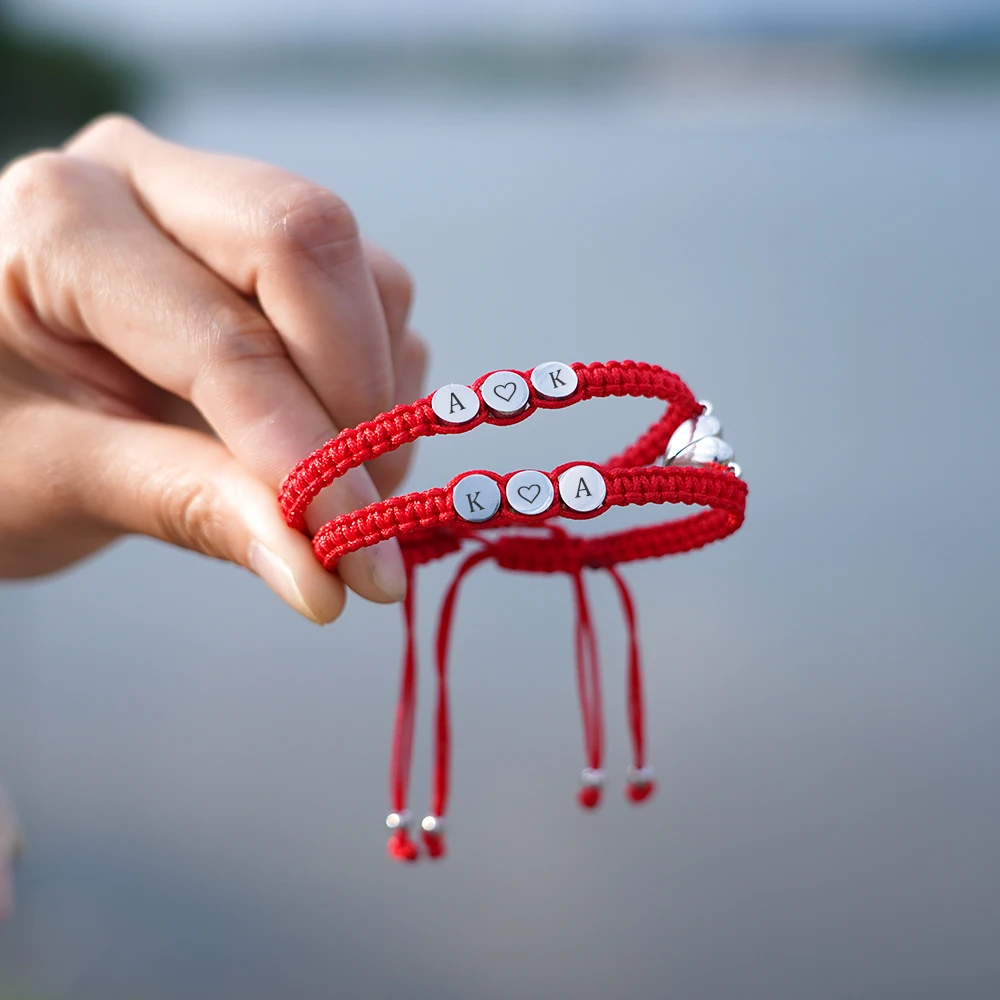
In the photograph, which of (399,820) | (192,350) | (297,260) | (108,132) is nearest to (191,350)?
(192,350)

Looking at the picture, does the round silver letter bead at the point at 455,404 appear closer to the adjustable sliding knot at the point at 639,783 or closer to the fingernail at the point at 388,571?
the fingernail at the point at 388,571

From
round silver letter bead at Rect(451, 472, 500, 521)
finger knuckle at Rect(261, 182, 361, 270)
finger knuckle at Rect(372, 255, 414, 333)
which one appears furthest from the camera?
finger knuckle at Rect(372, 255, 414, 333)

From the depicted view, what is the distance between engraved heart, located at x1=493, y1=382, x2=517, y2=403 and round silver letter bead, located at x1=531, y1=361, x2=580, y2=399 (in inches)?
0.6

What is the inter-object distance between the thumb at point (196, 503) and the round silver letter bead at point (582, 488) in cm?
20

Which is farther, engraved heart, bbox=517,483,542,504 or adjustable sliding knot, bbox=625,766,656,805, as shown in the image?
adjustable sliding knot, bbox=625,766,656,805

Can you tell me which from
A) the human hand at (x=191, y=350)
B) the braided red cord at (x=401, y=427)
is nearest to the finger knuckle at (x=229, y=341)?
the human hand at (x=191, y=350)

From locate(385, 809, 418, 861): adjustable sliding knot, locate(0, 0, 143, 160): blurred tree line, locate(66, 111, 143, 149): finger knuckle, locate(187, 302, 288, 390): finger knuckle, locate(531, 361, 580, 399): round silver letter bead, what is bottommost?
locate(385, 809, 418, 861): adjustable sliding knot

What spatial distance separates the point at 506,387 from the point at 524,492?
8cm

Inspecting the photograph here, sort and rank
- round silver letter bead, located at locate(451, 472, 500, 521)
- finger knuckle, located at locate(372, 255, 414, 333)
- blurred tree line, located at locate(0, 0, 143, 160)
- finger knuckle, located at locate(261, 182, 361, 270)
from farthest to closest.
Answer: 1. blurred tree line, located at locate(0, 0, 143, 160)
2. finger knuckle, located at locate(372, 255, 414, 333)
3. finger knuckle, located at locate(261, 182, 361, 270)
4. round silver letter bead, located at locate(451, 472, 500, 521)

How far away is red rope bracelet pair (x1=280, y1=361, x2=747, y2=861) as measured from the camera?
756 millimetres

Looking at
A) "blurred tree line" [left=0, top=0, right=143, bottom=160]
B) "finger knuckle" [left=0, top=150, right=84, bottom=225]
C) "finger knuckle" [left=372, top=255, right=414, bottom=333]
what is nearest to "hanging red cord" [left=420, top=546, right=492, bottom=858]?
"finger knuckle" [left=372, top=255, right=414, bottom=333]

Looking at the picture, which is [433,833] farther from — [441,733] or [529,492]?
[529,492]

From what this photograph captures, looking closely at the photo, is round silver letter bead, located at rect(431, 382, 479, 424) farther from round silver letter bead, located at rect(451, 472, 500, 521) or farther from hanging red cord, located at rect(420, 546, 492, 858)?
hanging red cord, located at rect(420, 546, 492, 858)

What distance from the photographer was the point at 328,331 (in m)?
0.87
